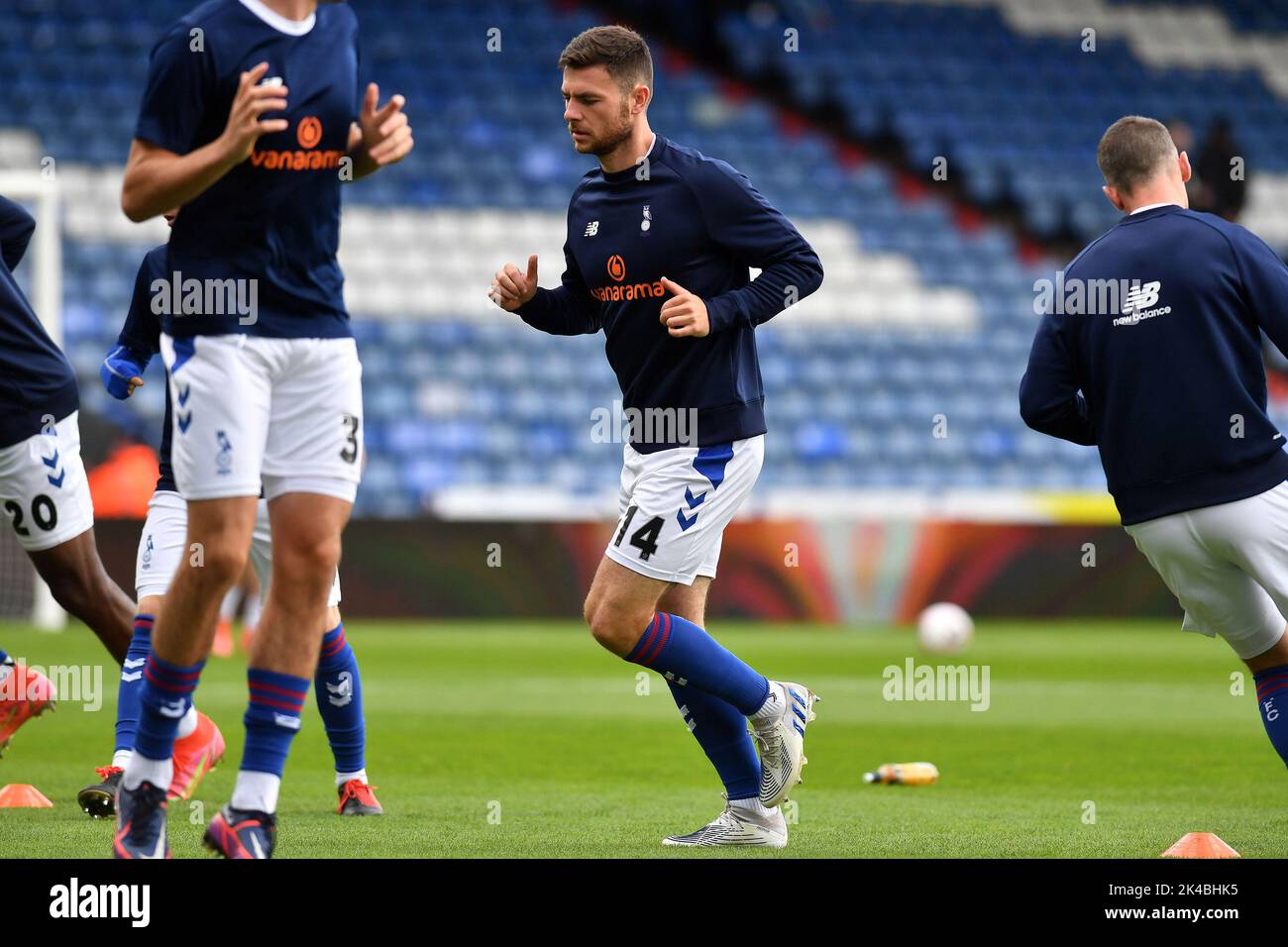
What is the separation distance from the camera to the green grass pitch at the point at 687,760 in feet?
17.4

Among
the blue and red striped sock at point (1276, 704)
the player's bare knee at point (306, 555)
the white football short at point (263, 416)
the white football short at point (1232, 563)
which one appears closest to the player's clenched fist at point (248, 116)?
the white football short at point (263, 416)

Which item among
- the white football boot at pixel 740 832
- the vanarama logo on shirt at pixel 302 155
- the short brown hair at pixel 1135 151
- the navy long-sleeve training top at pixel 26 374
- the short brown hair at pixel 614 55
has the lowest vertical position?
the white football boot at pixel 740 832

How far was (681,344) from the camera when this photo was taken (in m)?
5.27

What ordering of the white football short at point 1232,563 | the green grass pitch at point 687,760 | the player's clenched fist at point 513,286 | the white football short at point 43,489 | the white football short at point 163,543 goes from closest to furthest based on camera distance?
the white football short at point 1232,563
the green grass pitch at point 687,760
the player's clenched fist at point 513,286
the white football short at point 43,489
the white football short at point 163,543

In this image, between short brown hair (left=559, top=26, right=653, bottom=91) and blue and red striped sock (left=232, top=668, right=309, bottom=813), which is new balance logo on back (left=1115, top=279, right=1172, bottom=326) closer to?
short brown hair (left=559, top=26, right=653, bottom=91)

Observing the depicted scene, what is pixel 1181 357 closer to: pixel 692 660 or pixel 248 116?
pixel 692 660

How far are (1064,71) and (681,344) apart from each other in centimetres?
1992

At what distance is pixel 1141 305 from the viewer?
499 cm

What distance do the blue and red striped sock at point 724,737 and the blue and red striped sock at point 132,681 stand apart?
177 cm

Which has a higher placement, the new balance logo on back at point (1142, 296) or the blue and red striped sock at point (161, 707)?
the new balance logo on back at point (1142, 296)

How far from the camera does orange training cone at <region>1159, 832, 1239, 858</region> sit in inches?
189

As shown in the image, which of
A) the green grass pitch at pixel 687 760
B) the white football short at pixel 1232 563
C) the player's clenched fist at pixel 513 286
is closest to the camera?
the white football short at pixel 1232 563

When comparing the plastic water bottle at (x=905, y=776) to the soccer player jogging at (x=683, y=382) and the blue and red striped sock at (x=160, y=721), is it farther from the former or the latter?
the blue and red striped sock at (x=160, y=721)
